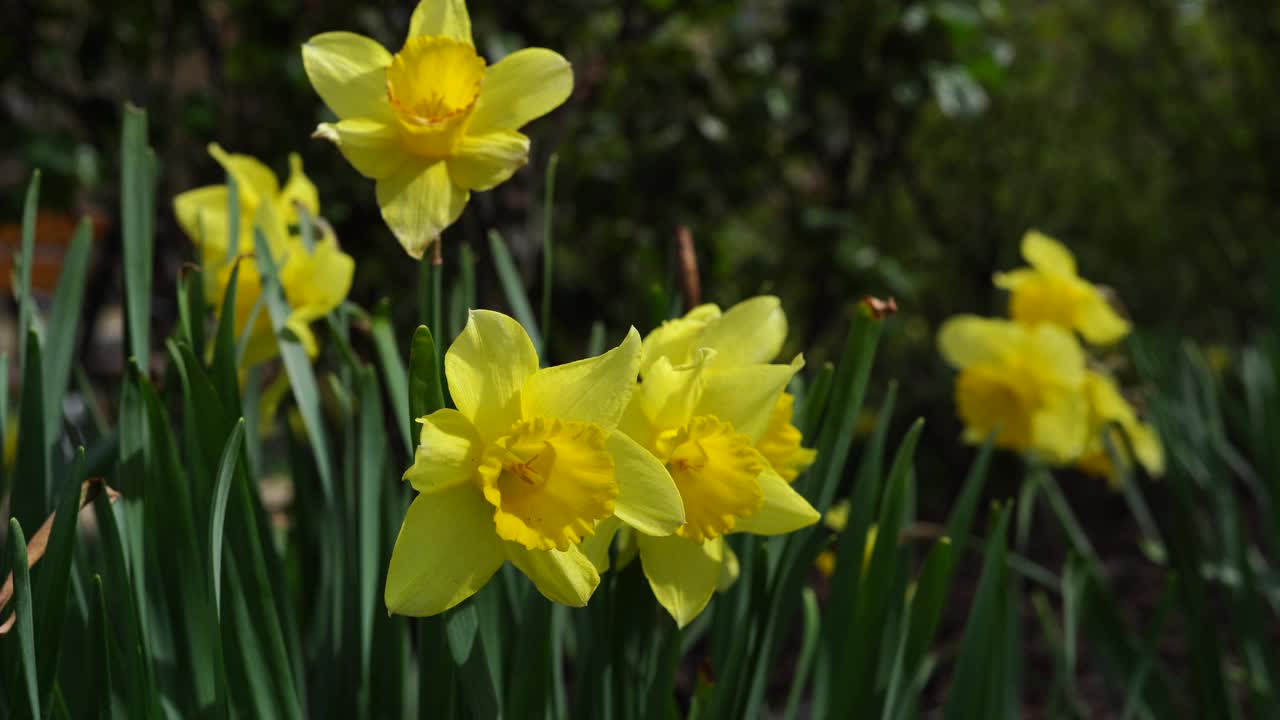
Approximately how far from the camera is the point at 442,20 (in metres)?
0.76

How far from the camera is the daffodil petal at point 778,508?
0.73 meters

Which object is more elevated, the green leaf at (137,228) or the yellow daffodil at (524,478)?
the green leaf at (137,228)

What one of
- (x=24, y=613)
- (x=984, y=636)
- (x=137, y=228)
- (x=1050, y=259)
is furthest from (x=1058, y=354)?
(x=24, y=613)

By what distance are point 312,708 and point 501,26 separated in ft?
4.46

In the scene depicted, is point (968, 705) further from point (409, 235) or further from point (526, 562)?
point (409, 235)

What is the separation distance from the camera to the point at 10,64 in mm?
2244

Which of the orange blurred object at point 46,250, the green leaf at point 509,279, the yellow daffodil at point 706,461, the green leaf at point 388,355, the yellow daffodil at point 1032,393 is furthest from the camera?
the orange blurred object at point 46,250

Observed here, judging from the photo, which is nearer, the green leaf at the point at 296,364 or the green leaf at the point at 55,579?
the green leaf at the point at 55,579

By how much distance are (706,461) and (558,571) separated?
12cm

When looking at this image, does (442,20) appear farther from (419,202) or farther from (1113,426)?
(1113,426)

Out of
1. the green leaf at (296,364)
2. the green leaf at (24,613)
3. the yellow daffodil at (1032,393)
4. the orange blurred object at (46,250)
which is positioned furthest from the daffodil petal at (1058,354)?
the orange blurred object at (46,250)

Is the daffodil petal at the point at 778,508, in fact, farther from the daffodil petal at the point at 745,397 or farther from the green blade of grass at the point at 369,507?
the green blade of grass at the point at 369,507

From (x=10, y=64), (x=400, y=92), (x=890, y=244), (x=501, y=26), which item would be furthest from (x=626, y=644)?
(x=890, y=244)

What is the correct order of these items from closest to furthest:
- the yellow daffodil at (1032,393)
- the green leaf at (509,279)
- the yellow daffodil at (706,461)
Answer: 1. the yellow daffodil at (706,461)
2. the green leaf at (509,279)
3. the yellow daffodil at (1032,393)
